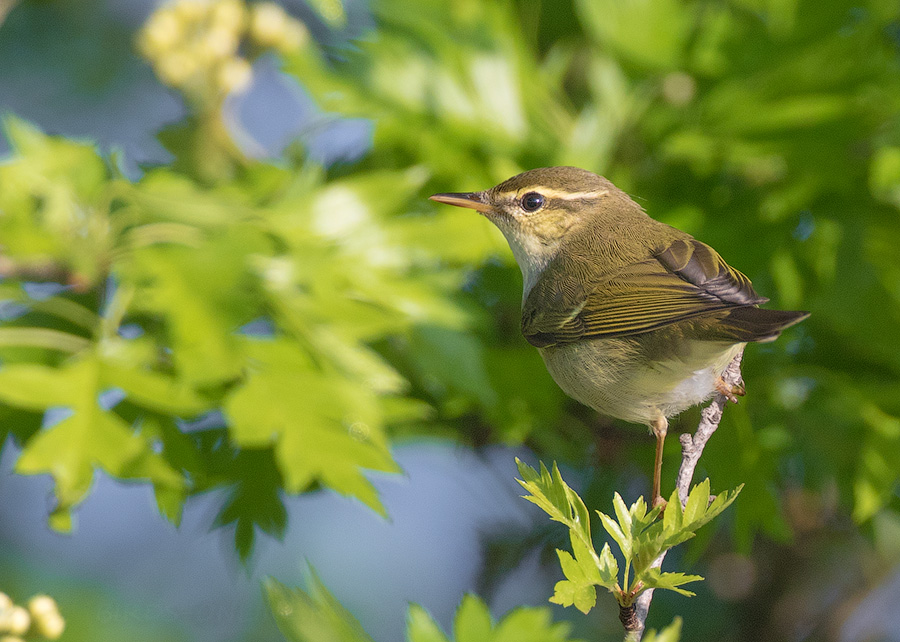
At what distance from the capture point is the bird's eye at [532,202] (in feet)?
4.20

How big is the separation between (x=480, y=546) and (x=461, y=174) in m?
1.07

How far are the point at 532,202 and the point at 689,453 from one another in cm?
59

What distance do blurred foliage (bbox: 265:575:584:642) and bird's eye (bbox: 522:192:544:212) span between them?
71 centimetres

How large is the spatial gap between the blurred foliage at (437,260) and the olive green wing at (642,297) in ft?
1.93

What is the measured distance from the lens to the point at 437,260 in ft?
6.56

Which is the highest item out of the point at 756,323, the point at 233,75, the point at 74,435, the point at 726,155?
the point at 756,323

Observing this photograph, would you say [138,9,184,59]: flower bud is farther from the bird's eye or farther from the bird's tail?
the bird's tail

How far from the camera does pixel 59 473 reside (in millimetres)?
1516

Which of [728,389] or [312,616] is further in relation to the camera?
[728,389]

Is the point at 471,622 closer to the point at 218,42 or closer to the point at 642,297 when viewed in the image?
the point at 642,297

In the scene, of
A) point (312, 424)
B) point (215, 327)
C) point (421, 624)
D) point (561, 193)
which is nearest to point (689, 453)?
point (421, 624)

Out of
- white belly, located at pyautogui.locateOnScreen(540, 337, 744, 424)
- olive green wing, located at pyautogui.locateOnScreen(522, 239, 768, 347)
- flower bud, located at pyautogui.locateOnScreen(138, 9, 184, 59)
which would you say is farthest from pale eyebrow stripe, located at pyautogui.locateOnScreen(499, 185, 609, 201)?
flower bud, located at pyautogui.locateOnScreen(138, 9, 184, 59)

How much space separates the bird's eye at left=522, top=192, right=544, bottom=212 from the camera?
128 cm

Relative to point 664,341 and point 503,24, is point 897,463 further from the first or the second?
point 503,24
